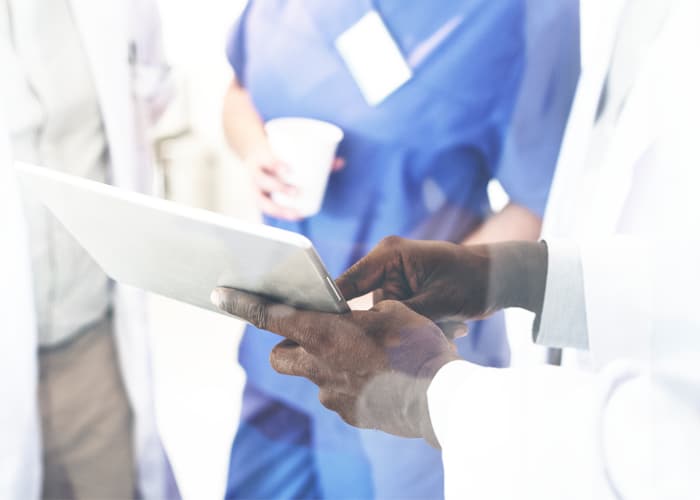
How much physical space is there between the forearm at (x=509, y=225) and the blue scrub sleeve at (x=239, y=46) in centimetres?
32

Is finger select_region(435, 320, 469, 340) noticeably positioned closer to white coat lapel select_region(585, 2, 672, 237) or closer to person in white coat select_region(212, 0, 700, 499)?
person in white coat select_region(212, 0, 700, 499)

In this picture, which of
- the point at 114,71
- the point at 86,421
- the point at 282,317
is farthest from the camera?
the point at 86,421

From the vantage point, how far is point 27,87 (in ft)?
2.73

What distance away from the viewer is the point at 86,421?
1034 millimetres

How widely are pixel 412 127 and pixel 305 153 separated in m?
0.12

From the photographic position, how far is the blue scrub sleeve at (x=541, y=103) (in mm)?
591

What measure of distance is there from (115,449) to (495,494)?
31.1 inches

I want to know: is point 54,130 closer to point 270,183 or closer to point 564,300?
point 270,183

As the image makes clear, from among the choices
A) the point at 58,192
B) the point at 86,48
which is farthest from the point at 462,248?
the point at 86,48

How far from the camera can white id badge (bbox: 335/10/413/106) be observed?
0.62m

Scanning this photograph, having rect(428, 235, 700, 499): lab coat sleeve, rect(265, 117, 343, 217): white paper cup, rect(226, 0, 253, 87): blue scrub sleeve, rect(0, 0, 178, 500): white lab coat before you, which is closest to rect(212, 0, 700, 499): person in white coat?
rect(428, 235, 700, 499): lab coat sleeve

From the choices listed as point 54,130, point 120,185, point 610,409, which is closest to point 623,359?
point 610,409

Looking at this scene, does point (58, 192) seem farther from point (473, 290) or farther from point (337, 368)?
point (473, 290)

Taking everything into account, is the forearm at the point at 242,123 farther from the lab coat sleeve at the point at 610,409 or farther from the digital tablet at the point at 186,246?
the lab coat sleeve at the point at 610,409
